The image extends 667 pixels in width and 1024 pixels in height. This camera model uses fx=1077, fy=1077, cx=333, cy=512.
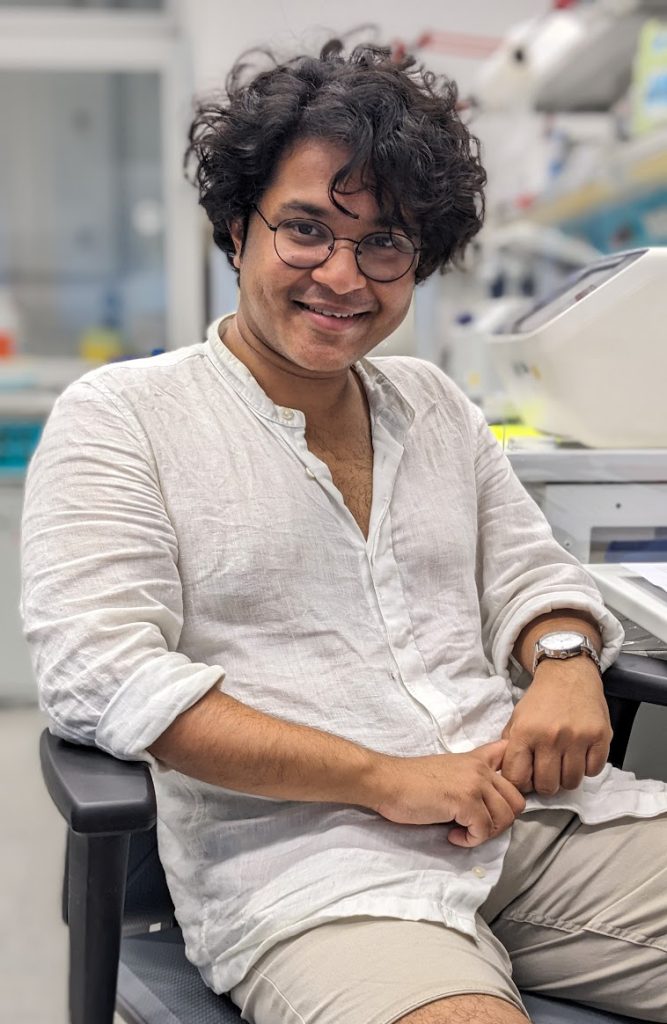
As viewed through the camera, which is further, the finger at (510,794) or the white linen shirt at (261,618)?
the finger at (510,794)

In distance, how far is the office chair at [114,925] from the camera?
2.71 feet

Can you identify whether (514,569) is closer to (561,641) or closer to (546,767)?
(561,641)

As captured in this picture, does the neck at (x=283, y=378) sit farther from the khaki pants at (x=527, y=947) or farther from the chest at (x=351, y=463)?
the khaki pants at (x=527, y=947)

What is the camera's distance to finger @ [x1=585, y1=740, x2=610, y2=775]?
3.69ft

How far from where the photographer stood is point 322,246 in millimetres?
1121

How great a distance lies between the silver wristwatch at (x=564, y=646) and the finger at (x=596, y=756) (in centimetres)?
9

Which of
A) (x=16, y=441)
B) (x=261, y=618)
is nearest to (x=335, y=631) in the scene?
(x=261, y=618)

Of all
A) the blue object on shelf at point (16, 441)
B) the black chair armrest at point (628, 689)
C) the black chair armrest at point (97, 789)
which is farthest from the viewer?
the blue object on shelf at point (16, 441)

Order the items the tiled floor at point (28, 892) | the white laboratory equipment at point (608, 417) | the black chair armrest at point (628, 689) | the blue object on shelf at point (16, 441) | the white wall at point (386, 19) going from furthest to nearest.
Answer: the white wall at point (386, 19) → the blue object on shelf at point (16, 441) → the tiled floor at point (28, 892) → the white laboratory equipment at point (608, 417) → the black chair armrest at point (628, 689)

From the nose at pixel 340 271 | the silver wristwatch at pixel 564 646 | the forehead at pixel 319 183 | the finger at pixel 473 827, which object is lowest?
the finger at pixel 473 827

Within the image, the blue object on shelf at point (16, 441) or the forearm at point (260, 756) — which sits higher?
the forearm at point (260, 756)

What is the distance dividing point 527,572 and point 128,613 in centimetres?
51

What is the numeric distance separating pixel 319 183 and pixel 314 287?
0.10 meters

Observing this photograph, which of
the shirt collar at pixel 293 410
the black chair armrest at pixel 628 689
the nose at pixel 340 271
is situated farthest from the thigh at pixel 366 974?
the nose at pixel 340 271
